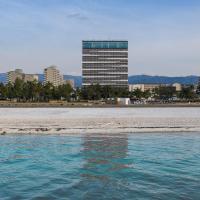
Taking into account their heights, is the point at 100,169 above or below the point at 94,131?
below

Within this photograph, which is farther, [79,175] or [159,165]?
[159,165]

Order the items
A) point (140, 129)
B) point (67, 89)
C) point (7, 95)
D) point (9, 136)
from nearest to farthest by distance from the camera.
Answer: point (9, 136) < point (140, 129) < point (7, 95) < point (67, 89)

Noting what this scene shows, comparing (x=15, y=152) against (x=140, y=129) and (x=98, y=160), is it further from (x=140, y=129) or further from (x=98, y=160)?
(x=140, y=129)

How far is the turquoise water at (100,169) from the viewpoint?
44.2ft

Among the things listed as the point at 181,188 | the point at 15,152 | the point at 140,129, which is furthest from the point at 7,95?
the point at 181,188

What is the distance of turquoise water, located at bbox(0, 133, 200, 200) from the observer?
1346 cm

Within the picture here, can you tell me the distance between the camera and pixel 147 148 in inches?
964

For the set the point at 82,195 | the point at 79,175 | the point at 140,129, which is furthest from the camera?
the point at 140,129

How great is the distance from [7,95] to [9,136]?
141343 mm

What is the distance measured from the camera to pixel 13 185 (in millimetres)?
14531

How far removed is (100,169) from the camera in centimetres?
1767

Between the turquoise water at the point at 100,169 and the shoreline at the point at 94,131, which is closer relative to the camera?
the turquoise water at the point at 100,169

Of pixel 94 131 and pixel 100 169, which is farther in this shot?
pixel 94 131

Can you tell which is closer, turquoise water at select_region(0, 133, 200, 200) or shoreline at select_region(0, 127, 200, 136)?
turquoise water at select_region(0, 133, 200, 200)
